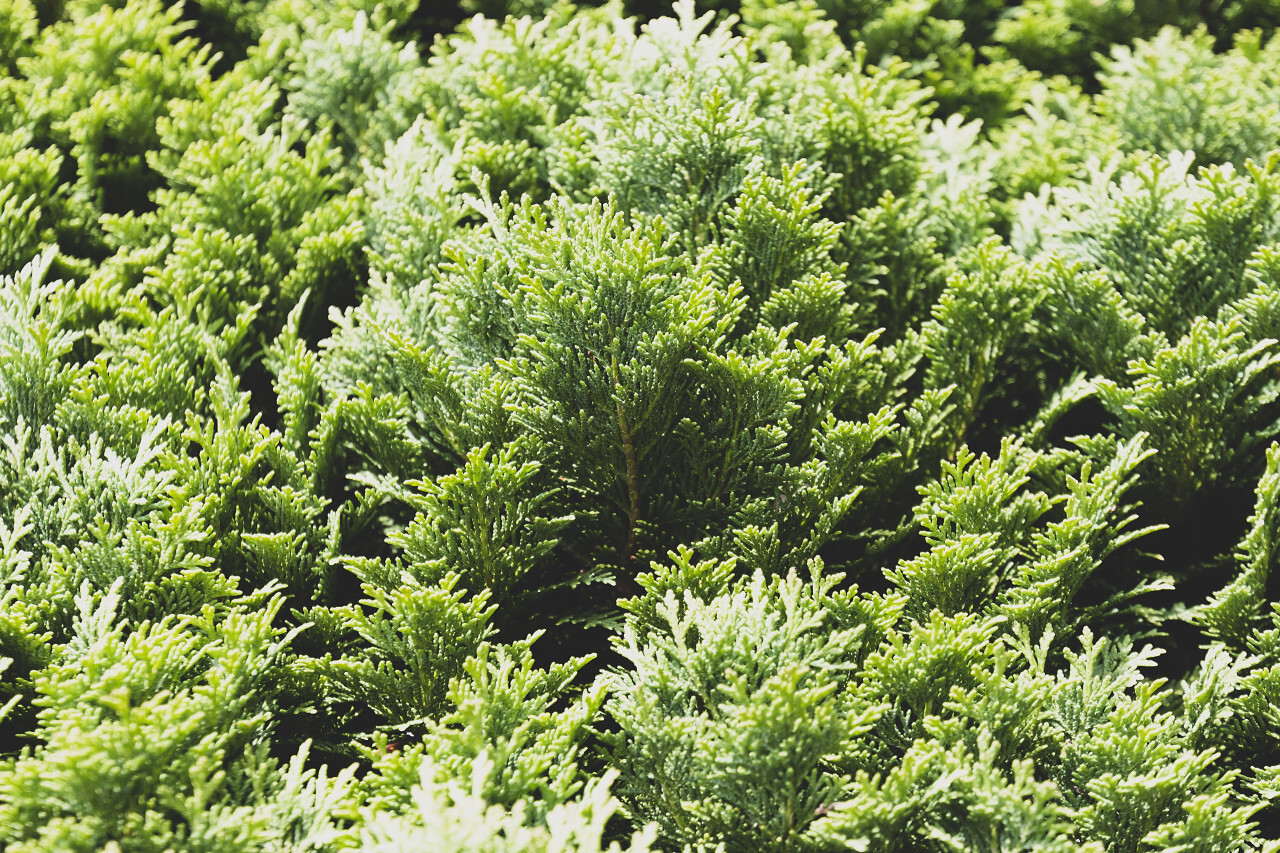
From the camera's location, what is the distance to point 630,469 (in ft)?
10.8

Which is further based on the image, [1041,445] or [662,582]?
[1041,445]

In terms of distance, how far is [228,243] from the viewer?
4.02 metres

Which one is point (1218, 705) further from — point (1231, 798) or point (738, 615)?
point (738, 615)

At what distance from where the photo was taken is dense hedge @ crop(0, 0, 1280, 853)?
2605mm

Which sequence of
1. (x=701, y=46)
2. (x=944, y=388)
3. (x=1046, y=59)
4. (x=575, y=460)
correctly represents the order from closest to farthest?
(x=575, y=460), (x=944, y=388), (x=701, y=46), (x=1046, y=59)

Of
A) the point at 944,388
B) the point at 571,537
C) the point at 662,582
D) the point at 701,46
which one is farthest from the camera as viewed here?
the point at 701,46

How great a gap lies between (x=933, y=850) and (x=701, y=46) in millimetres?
3303

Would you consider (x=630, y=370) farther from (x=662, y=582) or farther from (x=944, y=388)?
(x=944, y=388)

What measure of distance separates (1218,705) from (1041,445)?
1.18 m

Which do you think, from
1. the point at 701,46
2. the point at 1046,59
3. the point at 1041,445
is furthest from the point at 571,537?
the point at 1046,59

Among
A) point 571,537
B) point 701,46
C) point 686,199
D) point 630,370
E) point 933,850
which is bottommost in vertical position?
point 933,850

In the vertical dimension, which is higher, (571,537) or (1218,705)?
(571,537)

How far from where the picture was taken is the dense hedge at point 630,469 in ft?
8.55

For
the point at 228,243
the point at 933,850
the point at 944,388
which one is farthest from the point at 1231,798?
the point at 228,243
